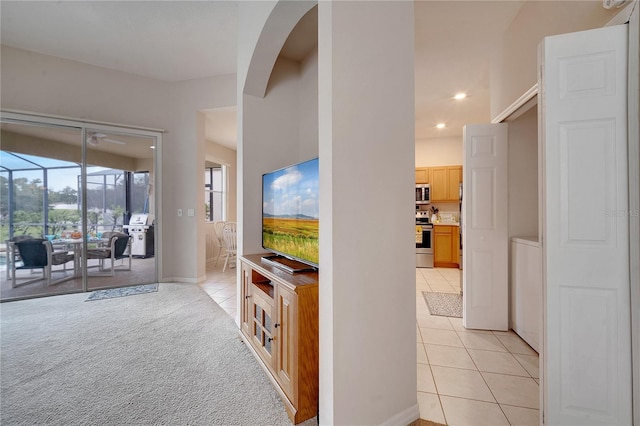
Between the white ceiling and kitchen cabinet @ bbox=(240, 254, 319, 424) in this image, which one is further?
the white ceiling

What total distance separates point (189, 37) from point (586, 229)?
4.01 m

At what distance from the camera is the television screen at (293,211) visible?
5.52ft

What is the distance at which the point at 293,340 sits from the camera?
1.44 meters

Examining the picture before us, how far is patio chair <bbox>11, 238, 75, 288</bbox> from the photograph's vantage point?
339 centimetres

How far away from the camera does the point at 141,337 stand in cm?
235

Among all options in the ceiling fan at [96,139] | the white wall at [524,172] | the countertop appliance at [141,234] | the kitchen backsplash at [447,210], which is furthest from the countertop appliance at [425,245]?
the ceiling fan at [96,139]

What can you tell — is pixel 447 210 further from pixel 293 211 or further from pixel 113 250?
pixel 113 250

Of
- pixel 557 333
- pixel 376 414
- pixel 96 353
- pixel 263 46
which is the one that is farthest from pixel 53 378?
pixel 557 333

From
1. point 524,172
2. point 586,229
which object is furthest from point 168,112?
point 586,229

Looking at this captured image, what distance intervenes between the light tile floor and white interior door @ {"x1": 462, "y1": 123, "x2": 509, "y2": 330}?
0.22 meters

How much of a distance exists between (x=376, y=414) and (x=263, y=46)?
258cm

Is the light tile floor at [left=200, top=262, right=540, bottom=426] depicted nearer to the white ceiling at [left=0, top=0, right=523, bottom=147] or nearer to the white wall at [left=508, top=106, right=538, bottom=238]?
the white wall at [left=508, top=106, right=538, bottom=238]

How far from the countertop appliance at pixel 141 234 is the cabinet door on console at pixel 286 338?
11.3ft

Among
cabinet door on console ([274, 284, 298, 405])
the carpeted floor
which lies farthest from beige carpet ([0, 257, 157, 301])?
cabinet door on console ([274, 284, 298, 405])
